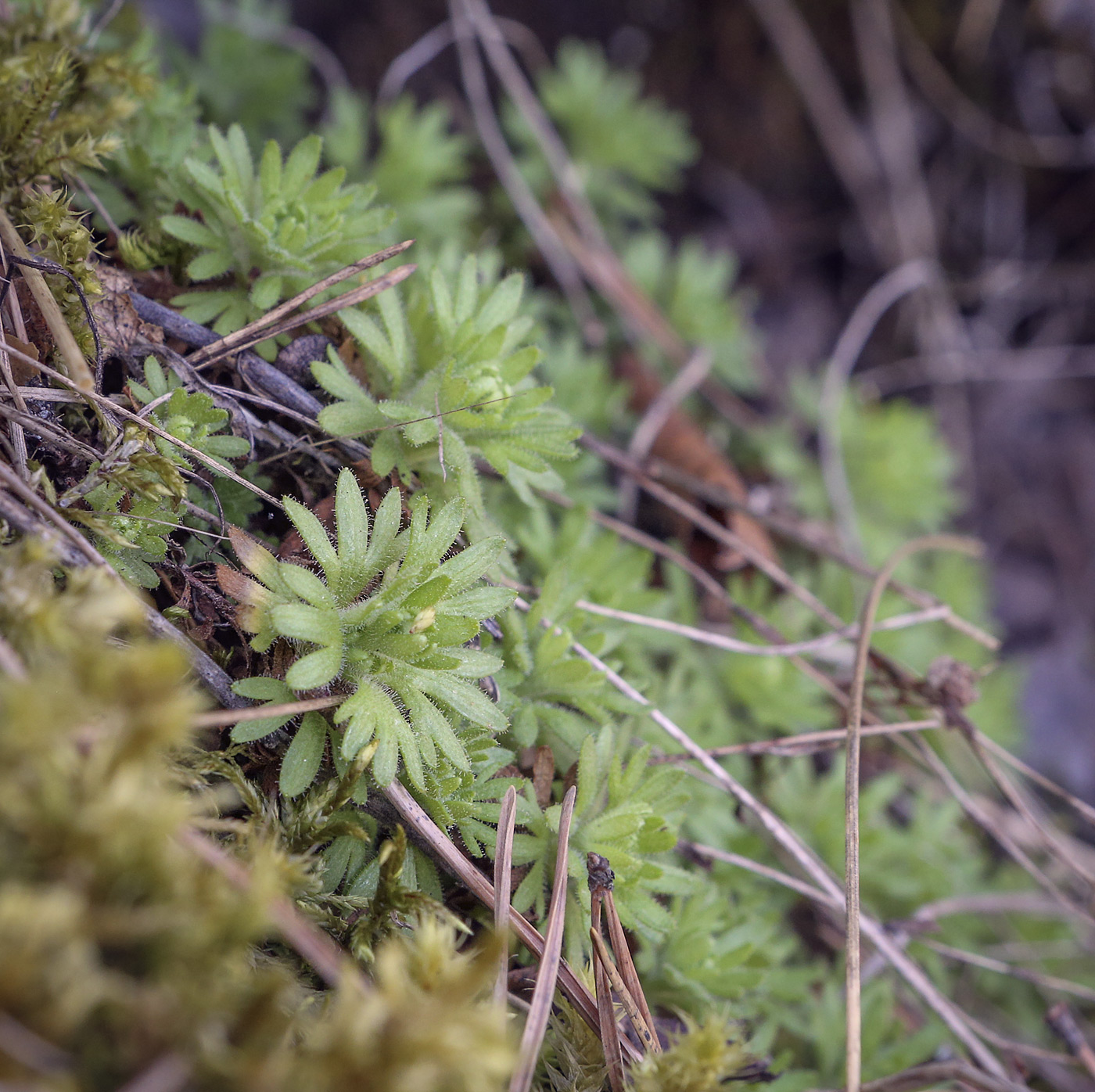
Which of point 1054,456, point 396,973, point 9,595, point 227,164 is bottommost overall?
point 1054,456

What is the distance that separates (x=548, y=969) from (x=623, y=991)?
26cm

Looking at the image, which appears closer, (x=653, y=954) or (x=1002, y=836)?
(x=653, y=954)

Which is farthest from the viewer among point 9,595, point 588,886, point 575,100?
point 575,100

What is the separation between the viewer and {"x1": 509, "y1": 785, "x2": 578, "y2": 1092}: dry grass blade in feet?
5.28

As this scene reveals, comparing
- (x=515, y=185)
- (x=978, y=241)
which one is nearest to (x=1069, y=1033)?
(x=515, y=185)

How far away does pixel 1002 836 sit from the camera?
291 centimetres

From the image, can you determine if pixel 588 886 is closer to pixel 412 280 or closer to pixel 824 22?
pixel 412 280

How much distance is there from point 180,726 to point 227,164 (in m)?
1.74

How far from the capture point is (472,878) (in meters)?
1.94

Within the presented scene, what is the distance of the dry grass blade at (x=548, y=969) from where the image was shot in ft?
5.28

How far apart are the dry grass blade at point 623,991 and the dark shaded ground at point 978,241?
3556mm

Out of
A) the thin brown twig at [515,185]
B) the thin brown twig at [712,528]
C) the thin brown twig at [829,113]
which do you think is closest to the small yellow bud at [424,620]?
the thin brown twig at [712,528]

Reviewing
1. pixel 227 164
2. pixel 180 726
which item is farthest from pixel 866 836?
pixel 227 164

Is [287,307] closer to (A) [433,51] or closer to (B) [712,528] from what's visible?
(B) [712,528]
